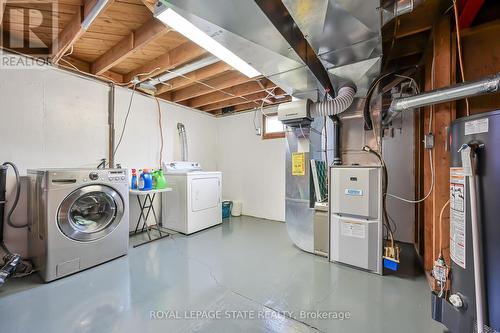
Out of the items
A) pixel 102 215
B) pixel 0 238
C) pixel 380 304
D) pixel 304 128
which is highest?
pixel 304 128

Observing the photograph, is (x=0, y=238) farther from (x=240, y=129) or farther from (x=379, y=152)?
(x=379, y=152)

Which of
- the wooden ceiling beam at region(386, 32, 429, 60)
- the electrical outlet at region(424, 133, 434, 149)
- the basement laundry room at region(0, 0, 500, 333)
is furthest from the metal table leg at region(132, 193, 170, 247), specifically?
the wooden ceiling beam at region(386, 32, 429, 60)

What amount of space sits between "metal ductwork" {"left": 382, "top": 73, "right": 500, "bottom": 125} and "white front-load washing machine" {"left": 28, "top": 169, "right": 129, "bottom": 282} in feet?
10.0

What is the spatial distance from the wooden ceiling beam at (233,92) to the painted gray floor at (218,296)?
7.98 ft

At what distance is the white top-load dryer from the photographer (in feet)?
10.9

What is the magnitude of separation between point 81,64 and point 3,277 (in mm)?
2527

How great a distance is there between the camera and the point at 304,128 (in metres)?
2.66

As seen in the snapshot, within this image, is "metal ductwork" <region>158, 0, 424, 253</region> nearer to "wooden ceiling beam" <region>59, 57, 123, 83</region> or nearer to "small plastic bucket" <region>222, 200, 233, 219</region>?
"small plastic bucket" <region>222, 200, 233, 219</region>

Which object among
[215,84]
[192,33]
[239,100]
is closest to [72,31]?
[192,33]

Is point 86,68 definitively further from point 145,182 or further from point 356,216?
point 356,216

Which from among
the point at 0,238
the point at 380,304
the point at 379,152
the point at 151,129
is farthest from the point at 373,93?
the point at 0,238

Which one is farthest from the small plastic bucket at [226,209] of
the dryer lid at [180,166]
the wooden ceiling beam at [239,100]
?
the wooden ceiling beam at [239,100]

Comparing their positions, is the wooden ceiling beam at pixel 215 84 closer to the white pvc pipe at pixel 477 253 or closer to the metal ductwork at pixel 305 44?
the metal ductwork at pixel 305 44

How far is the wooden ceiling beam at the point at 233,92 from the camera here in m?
3.28
